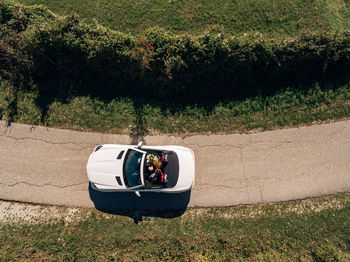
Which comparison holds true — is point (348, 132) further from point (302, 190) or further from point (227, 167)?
point (227, 167)

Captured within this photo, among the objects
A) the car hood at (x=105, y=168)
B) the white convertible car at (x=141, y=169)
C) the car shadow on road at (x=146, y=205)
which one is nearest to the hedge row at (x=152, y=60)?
the white convertible car at (x=141, y=169)

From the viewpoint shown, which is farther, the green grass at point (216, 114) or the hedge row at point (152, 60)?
the green grass at point (216, 114)

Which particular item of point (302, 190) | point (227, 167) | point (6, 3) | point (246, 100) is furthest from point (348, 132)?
point (6, 3)

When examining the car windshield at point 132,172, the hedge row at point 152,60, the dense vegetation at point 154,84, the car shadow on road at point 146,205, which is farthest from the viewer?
the car shadow on road at point 146,205

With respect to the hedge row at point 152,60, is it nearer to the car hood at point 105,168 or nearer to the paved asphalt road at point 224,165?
the paved asphalt road at point 224,165

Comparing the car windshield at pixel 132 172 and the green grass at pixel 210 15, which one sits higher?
the green grass at pixel 210 15

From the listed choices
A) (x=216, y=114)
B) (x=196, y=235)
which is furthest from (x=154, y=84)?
(x=196, y=235)

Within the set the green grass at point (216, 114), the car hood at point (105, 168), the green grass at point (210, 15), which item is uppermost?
the green grass at point (210, 15)

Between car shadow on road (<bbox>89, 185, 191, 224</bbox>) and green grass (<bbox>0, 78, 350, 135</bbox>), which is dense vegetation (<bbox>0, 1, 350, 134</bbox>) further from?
Result: car shadow on road (<bbox>89, 185, 191, 224</bbox>)
